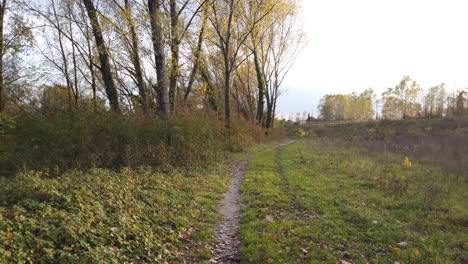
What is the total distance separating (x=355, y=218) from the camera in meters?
6.91

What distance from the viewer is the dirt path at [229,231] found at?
5141 mm

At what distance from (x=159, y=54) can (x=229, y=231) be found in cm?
887

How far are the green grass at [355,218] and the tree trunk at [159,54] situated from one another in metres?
5.03

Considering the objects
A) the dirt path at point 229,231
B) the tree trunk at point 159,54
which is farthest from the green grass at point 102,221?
the tree trunk at point 159,54

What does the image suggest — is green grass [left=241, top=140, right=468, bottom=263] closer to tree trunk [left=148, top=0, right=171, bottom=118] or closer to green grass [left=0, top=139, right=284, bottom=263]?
green grass [left=0, top=139, right=284, bottom=263]

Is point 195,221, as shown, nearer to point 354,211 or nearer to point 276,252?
point 276,252

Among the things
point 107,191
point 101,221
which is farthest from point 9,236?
point 107,191

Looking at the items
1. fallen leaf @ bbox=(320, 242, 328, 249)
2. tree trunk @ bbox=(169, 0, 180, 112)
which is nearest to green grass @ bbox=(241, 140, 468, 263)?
fallen leaf @ bbox=(320, 242, 328, 249)

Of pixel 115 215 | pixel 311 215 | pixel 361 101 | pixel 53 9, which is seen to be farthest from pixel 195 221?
pixel 361 101

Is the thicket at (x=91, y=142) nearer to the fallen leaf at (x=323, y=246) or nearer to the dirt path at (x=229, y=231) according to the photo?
the dirt path at (x=229, y=231)

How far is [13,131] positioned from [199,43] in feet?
38.8

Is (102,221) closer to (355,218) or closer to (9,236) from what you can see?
(9,236)

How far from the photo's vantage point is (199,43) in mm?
18578

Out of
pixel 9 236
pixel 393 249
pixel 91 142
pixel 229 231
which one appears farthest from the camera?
pixel 91 142
